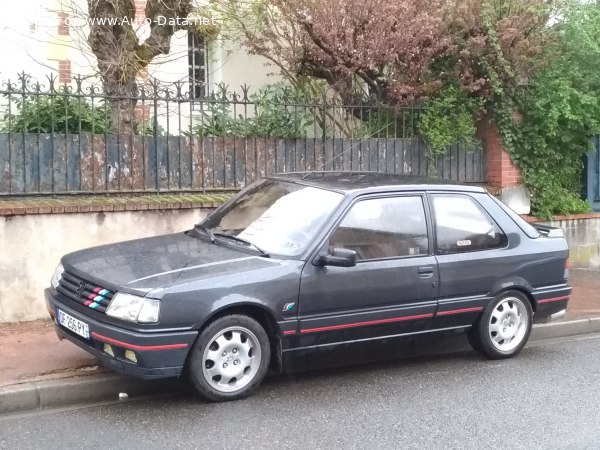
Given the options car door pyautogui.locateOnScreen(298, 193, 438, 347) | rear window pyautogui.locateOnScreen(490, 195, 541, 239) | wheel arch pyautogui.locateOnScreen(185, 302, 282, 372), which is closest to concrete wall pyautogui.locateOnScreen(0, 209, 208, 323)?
wheel arch pyautogui.locateOnScreen(185, 302, 282, 372)

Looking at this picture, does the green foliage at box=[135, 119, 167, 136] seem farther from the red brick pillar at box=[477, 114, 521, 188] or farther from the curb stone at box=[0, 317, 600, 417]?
the red brick pillar at box=[477, 114, 521, 188]

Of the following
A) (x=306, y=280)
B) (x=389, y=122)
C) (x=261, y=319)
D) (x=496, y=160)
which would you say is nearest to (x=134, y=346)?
(x=261, y=319)

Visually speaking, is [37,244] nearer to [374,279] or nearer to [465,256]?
[374,279]

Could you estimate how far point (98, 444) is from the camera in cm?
454

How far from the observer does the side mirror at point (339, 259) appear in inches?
212

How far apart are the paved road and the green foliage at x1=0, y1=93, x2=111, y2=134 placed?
3585 millimetres

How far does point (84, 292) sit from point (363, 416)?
2140 mm

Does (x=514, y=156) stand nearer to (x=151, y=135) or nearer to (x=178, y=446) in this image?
(x=151, y=135)

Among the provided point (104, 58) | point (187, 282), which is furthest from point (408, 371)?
point (104, 58)

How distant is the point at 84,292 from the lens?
5.23 metres

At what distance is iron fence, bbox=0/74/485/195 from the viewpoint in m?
7.65

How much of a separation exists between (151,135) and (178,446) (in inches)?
179

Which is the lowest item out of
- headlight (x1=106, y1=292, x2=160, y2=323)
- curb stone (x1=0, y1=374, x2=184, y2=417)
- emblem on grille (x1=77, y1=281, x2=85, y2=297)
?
curb stone (x1=0, y1=374, x2=184, y2=417)

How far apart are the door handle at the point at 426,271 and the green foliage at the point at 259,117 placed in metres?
3.64
